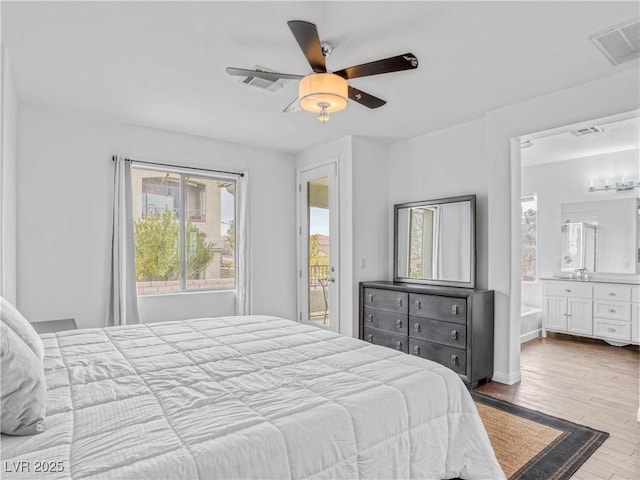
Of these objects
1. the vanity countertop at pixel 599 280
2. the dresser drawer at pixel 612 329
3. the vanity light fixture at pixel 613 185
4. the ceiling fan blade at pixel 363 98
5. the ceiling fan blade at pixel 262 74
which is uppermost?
the ceiling fan blade at pixel 262 74

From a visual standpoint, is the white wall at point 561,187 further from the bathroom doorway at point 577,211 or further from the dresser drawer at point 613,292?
the dresser drawer at point 613,292

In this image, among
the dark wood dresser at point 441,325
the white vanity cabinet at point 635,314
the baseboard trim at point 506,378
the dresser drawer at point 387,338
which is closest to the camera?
the dark wood dresser at point 441,325

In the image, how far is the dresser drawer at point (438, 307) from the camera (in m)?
3.46

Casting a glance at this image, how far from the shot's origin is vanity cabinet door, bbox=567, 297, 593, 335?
16.8 feet

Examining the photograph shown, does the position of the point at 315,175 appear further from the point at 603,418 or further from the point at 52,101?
the point at 603,418

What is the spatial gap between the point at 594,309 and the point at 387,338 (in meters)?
3.09

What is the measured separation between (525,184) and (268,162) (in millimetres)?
4132

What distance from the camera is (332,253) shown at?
475 centimetres

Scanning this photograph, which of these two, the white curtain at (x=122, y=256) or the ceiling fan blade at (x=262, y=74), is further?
the white curtain at (x=122, y=256)

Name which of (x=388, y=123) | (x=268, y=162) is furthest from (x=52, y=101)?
(x=388, y=123)

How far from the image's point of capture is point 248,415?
1.28 m

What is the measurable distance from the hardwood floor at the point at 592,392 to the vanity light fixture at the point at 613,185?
2.10 m

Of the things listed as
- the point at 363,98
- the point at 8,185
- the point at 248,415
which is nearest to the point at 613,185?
the point at 363,98

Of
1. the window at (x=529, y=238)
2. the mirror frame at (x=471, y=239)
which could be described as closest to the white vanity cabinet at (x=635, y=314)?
the window at (x=529, y=238)
